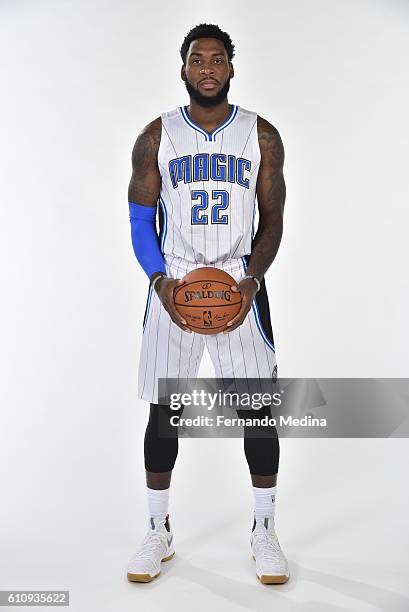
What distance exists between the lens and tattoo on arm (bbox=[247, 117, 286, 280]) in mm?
3266

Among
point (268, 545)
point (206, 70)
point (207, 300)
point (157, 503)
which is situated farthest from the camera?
point (157, 503)

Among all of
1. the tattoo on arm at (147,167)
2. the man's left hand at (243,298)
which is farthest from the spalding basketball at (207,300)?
the tattoo on arm at (147,167)

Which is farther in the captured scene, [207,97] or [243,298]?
[207,97]

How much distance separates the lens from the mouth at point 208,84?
319 cm

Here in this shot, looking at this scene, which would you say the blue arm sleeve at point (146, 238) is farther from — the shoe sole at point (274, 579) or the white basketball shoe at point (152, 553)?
the shoe sole at point (274, 579)

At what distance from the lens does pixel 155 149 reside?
3.26m

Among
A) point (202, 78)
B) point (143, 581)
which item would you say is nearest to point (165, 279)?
point (202, 78)

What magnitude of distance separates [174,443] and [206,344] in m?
0.43

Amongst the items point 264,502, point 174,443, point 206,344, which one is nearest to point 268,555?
point 264,502

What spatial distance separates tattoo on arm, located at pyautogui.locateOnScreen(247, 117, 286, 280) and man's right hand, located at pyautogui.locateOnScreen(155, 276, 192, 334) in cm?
32

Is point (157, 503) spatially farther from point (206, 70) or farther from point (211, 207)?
point (206, 70)

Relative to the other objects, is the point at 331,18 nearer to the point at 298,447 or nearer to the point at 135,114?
the point at 135,114

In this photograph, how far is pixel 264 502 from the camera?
11.0ft

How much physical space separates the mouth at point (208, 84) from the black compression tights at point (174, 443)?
4.13ft
